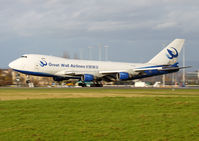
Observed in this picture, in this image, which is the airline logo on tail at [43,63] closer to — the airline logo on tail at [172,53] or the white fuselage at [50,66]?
the white fuselage at [50,66]

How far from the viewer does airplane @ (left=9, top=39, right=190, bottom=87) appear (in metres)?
58.0

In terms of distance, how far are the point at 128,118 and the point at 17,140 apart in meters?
5.41

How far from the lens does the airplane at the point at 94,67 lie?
58.0 m

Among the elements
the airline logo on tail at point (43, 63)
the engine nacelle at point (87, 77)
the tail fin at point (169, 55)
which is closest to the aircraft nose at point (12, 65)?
the airline logo on tail at point (43, 63)

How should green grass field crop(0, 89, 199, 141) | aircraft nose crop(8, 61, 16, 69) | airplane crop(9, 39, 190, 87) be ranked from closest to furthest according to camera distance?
green grass field crop(0, 89, 199, 141), airplane crop(9, 39, 190, 87), aircraft nose crop(8, 61, 16, 69)

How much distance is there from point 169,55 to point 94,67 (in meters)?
17.1

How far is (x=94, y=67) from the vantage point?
2559 inches

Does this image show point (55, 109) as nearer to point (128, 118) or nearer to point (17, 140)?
point (128, 118)

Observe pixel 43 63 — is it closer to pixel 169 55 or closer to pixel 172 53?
pixel 169 55

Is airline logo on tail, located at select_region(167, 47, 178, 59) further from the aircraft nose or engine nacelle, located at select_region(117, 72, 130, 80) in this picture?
the aircraft nose

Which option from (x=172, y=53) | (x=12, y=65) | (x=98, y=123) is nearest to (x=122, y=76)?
(x=172, y=53)

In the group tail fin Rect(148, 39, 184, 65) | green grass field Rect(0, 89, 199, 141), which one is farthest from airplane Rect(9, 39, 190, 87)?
green grass field Rect(0, 89, 199, 141)

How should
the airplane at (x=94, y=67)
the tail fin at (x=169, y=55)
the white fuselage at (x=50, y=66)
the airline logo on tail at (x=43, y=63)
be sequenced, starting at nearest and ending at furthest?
the white fuselage at (x=50, y=66) < the airline logo on tail at (x=43, y=63) < the airplane at (x=94, y=67) < the tail fin at (x=169, y=55)

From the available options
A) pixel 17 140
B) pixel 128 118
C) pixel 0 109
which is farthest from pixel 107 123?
pixel 0 109
